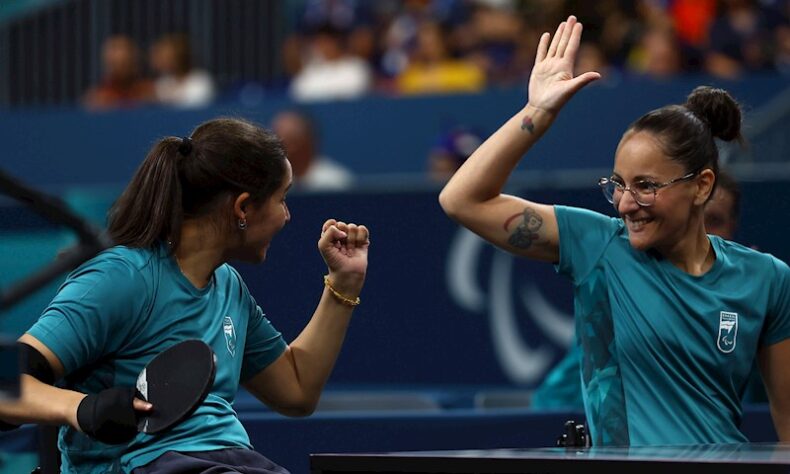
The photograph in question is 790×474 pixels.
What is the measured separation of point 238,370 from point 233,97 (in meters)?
7.59

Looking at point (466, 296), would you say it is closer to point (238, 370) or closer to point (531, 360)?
point (531, 360)

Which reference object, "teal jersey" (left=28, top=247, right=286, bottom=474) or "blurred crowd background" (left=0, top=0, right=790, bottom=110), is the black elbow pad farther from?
"blurred crowd background" (left=0, top=0, right=790, bottom=110)

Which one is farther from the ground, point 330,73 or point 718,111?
point 718,111

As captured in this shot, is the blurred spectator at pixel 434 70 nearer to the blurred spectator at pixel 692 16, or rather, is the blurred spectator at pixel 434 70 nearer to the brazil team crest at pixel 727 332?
the blurred spectator at pixel 692 16

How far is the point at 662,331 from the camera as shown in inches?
143

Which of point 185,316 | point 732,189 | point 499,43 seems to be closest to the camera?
point 185,316

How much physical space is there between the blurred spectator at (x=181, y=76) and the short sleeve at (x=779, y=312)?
7780 millimetres

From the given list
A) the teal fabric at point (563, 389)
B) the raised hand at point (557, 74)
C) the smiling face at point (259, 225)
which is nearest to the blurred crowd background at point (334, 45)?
the teal fabric at point (563, 389)

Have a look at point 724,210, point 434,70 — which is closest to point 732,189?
point 724,210

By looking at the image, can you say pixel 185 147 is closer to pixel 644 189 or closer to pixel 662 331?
pixel 644 189

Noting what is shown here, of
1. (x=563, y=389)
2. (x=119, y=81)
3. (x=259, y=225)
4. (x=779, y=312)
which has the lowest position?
(x=563, y=389)

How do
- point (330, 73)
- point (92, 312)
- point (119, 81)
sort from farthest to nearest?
point (119, 81)
point (330, 73)
point (92, 312)

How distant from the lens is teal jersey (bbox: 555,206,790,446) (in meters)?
3.61

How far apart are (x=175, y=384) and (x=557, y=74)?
138cm
